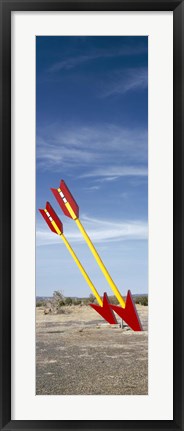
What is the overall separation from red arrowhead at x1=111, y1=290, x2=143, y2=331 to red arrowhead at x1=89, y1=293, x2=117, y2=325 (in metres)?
0.02

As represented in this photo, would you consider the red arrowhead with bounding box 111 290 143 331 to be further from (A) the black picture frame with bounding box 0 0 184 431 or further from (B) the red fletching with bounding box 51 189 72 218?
(B) the red fletching with bounding box 51 189 72 218

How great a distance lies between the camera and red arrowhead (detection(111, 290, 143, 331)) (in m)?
1.77

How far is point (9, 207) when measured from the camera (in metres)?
1.75

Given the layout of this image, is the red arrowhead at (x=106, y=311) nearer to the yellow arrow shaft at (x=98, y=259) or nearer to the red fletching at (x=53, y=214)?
the yellow arrow shaft at (x=98, y=259)

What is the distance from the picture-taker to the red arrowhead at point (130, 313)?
1773 mm

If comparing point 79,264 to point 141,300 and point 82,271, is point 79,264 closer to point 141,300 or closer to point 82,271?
point 82,271

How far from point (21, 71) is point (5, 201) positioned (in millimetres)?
592

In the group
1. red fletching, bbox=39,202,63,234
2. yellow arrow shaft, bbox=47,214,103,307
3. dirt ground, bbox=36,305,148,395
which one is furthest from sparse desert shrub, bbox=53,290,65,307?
red fletching, bbox=39,202,63,234

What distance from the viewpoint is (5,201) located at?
5.72 feet

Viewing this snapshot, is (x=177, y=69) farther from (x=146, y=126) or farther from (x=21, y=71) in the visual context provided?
(x=21, y=71)

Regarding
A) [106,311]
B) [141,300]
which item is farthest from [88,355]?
[141,300]

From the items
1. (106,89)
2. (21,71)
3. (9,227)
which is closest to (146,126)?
(106,89)

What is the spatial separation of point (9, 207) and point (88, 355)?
759mm

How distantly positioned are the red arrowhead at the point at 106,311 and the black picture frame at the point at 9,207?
0.92 ft
